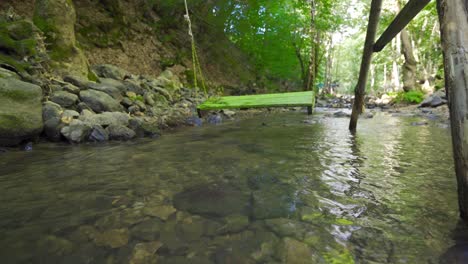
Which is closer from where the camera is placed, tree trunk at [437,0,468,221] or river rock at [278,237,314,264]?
river rock at [278,237,314,264]

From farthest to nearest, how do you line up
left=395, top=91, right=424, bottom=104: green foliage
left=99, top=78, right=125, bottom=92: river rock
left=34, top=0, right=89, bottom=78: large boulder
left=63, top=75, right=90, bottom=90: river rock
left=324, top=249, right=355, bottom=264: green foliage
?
left=395, top=91, right=424, bottom=104: green foliage < left=99, top=78, right=125, bottom=92: river rock < left=34, top=0, right=89, bottom=78: large boulder < left=63, top=75, right=90, bottom=90: river rock < left=324, top=249, right=355, bottom=264: green foliage

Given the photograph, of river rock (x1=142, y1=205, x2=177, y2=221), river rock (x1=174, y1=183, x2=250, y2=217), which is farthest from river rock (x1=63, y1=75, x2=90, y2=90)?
river rock (x1=142, y1=205, x2=177, y2=221)

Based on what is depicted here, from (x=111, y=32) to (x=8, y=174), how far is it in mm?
10519

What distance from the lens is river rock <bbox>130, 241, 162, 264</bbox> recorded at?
4.46 feet

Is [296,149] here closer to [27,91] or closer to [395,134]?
[395,134]

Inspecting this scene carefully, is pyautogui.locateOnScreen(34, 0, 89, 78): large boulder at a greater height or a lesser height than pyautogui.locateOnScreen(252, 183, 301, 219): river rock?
greater

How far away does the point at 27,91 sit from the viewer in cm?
430

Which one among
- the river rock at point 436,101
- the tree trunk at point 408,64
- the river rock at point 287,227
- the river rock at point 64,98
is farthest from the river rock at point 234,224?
the tree trunk at point 408,64

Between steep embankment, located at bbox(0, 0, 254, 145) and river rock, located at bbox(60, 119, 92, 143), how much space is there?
1 cm

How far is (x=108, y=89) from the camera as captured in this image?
670cm

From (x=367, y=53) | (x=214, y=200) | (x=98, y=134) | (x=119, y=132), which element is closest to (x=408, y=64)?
(x=367, y=53)

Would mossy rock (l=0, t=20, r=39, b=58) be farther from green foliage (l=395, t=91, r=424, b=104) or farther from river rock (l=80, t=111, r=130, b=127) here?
green foliage (l=395, t=91, r=424, b=104)

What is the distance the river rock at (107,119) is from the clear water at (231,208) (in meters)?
1.64

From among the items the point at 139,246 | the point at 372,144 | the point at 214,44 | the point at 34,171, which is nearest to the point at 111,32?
the point at 214,44
